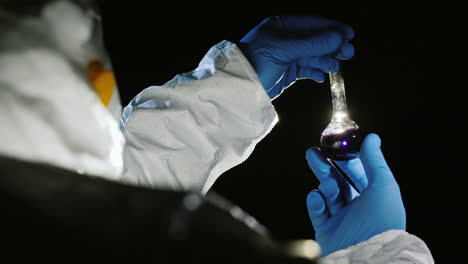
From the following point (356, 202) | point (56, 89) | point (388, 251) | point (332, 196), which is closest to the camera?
point (56, 89)

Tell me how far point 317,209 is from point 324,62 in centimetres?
50

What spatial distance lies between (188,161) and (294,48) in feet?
1.69

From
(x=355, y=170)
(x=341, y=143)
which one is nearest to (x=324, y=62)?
(x=341, y=143)

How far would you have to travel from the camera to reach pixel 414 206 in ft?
7.75

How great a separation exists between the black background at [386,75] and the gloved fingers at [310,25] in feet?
2.95

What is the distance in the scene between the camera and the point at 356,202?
4.33 ft

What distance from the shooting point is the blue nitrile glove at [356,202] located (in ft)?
4.14

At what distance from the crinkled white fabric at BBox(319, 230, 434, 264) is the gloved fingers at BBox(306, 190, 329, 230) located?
0.64 ft

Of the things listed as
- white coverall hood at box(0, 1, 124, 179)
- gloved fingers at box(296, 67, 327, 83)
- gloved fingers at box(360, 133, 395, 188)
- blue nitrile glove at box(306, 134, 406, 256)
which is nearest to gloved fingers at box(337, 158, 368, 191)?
blue nitrile glove at box(306, 134, 406, 256)

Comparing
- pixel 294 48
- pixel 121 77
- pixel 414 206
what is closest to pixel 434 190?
pixel 414 206

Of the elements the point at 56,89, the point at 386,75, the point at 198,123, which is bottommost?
the point at 386,75

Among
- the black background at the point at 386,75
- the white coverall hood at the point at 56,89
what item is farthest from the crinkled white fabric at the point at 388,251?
the black background at the point at 386,75

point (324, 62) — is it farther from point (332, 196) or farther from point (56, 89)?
point (56, 89)

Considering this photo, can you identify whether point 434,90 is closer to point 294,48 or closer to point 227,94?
point 294,48
